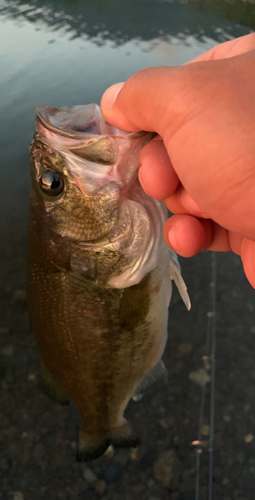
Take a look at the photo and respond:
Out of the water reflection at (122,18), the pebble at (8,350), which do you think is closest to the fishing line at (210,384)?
the pebble at (8,350)

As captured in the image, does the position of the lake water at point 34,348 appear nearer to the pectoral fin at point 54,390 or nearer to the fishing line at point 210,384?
the fishing line at point 210,384

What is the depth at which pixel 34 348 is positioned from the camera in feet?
7.40

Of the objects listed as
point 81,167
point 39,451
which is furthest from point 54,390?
point 81,167

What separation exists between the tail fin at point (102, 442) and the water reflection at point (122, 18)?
549 centimetres

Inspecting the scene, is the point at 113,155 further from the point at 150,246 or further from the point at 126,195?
the point at 150,246

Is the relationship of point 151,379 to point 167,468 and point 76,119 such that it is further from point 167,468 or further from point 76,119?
point 76,119

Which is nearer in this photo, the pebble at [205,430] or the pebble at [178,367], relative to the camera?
the pebble at [205,430]

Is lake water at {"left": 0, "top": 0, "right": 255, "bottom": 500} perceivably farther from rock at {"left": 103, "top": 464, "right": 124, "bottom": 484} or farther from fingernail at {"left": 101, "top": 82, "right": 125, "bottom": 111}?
fingernail at {"left": 101, "top": 82, "right": 125, "bottom": 111}

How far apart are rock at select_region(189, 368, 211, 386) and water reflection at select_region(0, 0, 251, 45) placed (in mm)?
5182

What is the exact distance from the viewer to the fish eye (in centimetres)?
101

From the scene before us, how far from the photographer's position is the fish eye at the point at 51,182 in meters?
1.01

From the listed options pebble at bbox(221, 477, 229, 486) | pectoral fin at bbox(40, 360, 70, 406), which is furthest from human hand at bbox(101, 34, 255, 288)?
pebble at bbox(221, 477, 229, 486)

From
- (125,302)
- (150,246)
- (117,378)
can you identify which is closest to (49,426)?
(117,378)

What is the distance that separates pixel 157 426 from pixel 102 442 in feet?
1.93
